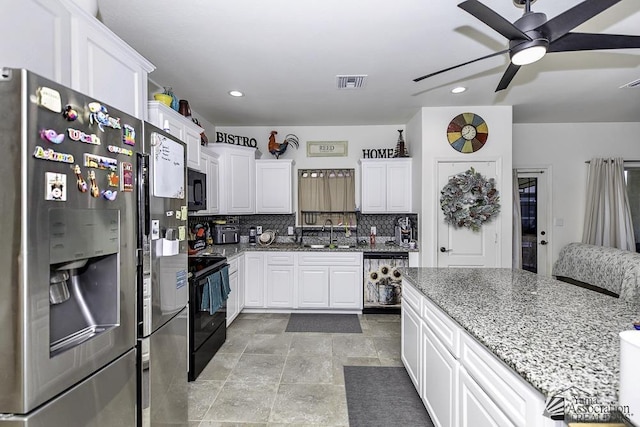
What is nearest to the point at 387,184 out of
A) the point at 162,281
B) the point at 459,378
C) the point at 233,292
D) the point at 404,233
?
the point at 404,233

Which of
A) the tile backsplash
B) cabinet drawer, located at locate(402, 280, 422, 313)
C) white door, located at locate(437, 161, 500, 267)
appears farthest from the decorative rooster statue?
cabinet drawer, located at locate(402, 280, 422, 313)

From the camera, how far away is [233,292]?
3691mm

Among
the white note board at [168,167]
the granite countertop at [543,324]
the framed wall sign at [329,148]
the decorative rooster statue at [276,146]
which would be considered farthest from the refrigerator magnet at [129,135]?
the framed wall sign at [329,148]

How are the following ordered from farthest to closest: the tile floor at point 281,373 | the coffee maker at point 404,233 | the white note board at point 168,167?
1. the coffee maker at point 404,233
2. the tile floor at point 281,373
3. the white note board at point 168,167

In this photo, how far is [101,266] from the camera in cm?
123

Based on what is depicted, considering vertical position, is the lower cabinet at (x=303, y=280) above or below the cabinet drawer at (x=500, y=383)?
below

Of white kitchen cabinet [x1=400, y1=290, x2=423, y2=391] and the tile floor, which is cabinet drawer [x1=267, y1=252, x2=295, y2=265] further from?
white kitchen cabinet [x1=400, y1=290, x2=423, y2=391]

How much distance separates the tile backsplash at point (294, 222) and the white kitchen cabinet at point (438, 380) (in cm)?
264

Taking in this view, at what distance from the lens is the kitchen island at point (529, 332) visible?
90 centimetres

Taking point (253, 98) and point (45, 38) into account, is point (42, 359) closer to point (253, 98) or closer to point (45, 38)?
point (45, 38)

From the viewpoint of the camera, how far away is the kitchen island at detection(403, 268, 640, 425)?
2.97 ft

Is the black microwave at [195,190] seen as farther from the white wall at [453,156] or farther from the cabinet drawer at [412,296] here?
the white wall at [453,156]

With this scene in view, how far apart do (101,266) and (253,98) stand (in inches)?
110

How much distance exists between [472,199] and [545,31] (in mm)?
2444
